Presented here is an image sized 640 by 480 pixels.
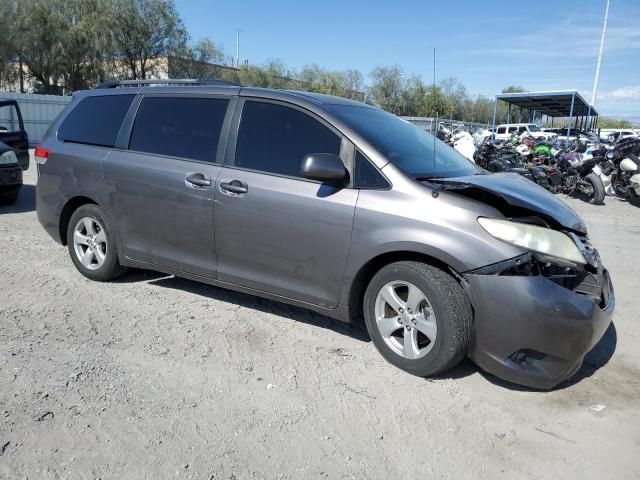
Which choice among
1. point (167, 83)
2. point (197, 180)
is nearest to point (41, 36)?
point (167, 83)

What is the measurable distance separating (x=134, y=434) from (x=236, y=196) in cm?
181

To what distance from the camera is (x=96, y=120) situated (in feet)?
16.5

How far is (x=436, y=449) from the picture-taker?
2.80 m

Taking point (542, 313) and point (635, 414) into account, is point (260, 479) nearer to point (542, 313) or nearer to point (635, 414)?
point (542, 313)

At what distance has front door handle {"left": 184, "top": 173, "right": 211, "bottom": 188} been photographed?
411 centimetres

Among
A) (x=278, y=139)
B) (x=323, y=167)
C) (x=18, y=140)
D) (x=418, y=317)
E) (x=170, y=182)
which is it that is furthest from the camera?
(x=18, y=140)

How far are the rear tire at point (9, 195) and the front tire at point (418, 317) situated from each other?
696 centimetres

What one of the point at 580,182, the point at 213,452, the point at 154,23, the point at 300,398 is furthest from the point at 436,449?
the point at 154,23

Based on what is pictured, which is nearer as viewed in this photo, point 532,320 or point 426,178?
point 532,320

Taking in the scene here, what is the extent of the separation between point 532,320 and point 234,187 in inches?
87.7

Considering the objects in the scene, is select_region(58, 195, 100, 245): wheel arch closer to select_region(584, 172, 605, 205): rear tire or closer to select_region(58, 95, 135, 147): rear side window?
select_region(58, 95, 135, 147): rear side window

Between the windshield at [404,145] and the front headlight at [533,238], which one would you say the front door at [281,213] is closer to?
the windshield at [404,145]

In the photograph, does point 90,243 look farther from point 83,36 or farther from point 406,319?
point 83,36

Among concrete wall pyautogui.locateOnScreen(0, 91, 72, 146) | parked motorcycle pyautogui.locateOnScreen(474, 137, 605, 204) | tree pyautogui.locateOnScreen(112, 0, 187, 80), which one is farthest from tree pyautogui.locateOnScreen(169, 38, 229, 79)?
parked motorcycle pyautogui.locateOnScreen(474, 137, 605, 204)
